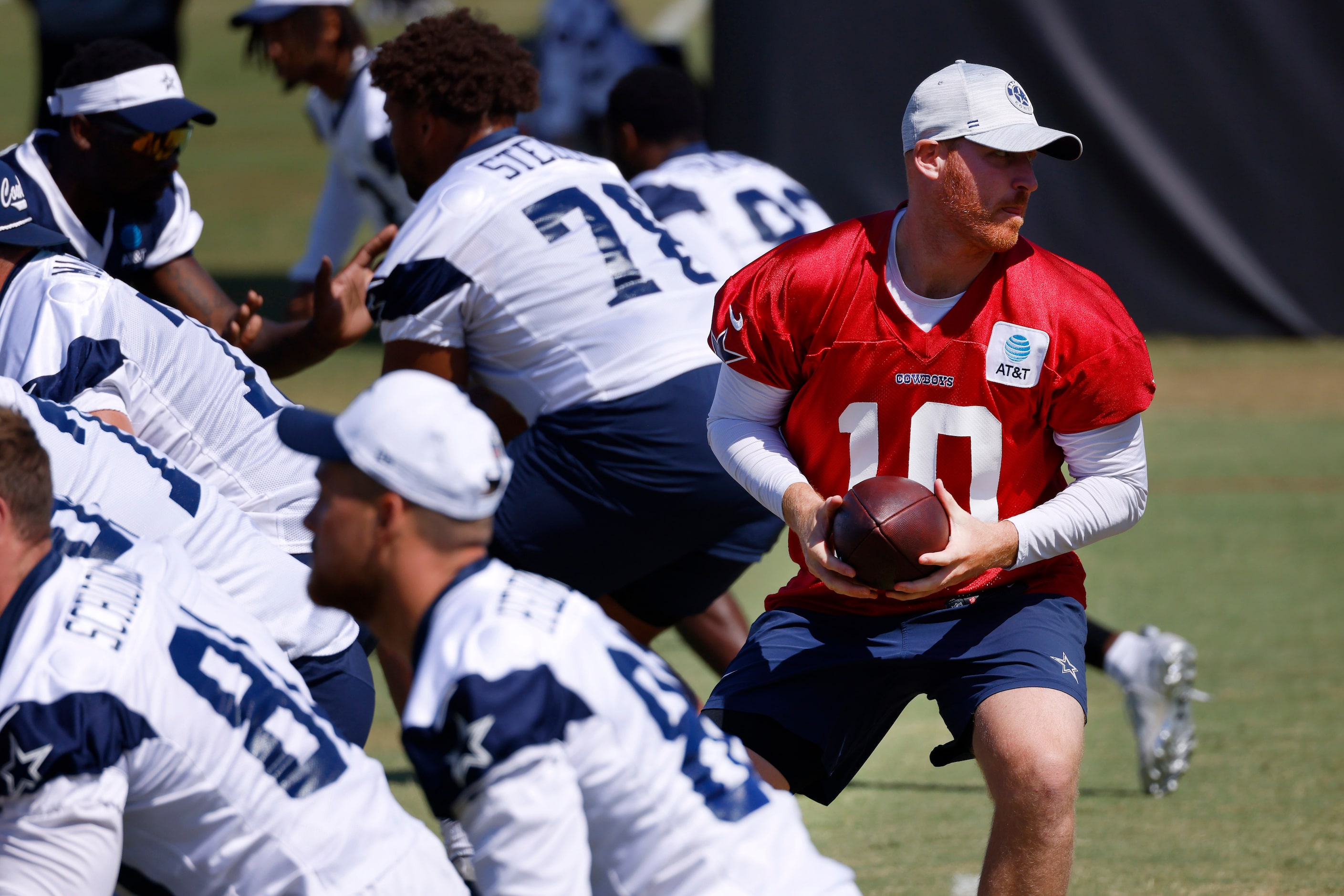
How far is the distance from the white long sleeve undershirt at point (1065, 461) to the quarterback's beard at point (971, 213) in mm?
486

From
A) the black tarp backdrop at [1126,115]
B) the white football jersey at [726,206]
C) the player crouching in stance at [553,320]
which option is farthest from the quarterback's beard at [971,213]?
the black tarp backdrop at [1126,115]

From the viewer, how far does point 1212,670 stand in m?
6.75

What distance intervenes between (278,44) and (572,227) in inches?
110

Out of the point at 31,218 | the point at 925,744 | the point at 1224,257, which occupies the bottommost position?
the point at 1224,257

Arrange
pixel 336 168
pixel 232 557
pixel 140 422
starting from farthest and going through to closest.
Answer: pixel 336 168, pixel 140 422, pixel 232 557

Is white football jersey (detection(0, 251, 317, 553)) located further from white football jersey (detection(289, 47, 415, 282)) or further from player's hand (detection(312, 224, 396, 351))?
white football jersey (detection(289, 47, 415, 282))

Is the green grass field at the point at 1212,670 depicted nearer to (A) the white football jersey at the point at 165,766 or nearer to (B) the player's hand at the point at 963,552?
(B) the player's hand at the point at 963,552

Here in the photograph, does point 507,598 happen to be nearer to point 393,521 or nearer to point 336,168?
point 393,521

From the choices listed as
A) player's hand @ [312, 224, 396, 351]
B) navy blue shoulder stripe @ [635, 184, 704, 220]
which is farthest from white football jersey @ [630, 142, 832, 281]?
player's hand @ [312, 224, 396, 351]

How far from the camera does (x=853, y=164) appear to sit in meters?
14.1

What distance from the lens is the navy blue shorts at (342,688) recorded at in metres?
3.87

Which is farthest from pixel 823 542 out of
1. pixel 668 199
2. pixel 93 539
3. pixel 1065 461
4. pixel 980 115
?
pixel 668 199

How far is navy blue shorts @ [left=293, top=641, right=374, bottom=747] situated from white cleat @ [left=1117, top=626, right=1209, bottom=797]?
2.59 meters

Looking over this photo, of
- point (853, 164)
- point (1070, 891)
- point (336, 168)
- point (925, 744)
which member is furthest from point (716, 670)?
point (853, 164)
